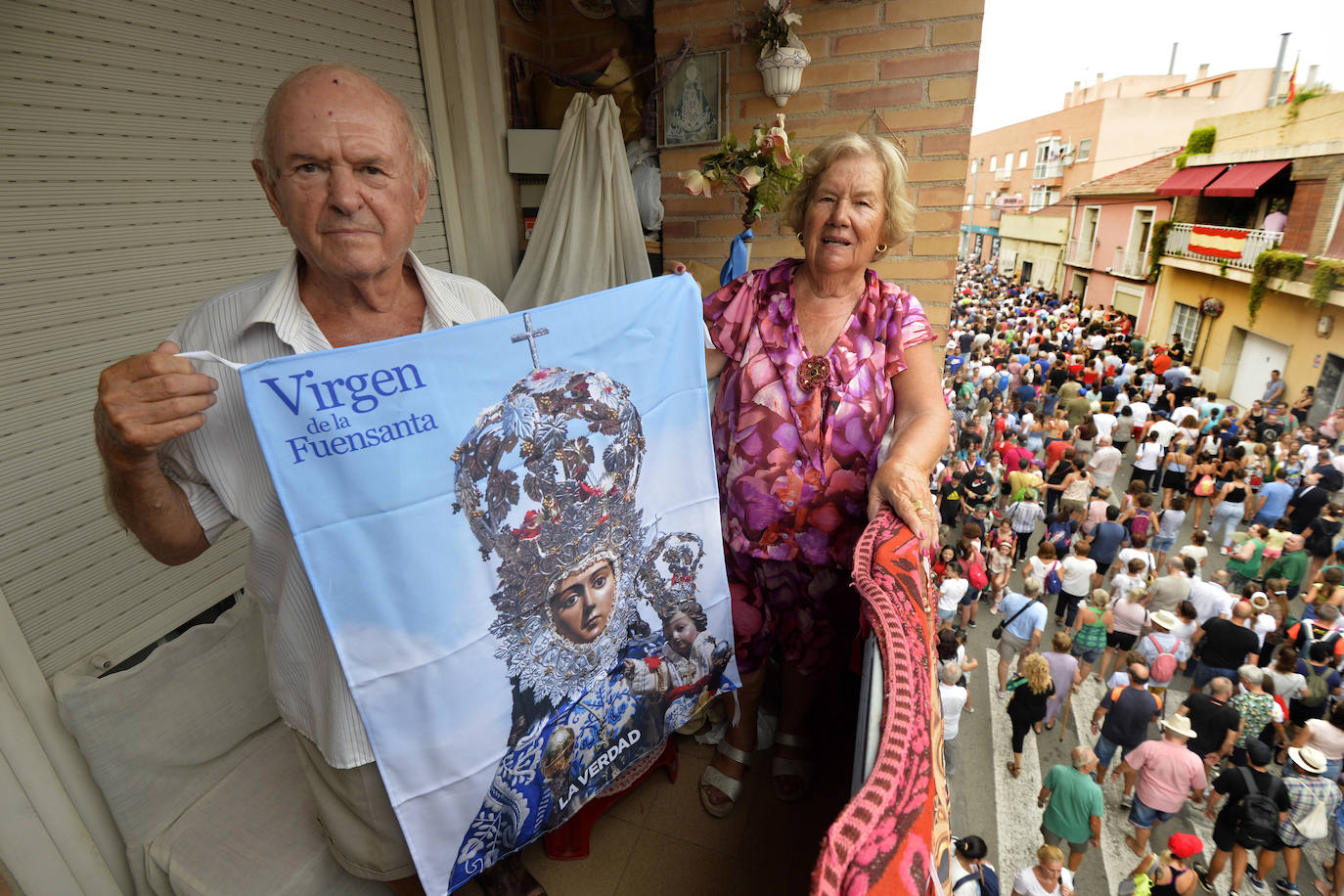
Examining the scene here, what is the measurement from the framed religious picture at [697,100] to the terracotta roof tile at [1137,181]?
21.9 meters

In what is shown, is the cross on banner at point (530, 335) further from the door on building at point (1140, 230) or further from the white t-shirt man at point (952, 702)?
the door on building at point (1140, 230)

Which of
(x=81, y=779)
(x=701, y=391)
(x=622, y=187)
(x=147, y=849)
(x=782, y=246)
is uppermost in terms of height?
(x=622, y=187)

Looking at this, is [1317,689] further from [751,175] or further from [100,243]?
[100,243]

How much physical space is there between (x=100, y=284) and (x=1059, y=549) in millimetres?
8163

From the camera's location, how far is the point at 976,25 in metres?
3.37

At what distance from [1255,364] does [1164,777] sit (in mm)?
16247

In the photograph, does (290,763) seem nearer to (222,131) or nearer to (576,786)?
(576,786)

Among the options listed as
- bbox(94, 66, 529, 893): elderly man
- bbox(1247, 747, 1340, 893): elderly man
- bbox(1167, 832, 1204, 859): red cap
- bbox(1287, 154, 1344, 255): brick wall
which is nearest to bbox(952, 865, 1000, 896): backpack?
bbox(1167, 832, 1204, 859): red cap

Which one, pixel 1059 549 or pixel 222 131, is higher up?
pixel 222 131

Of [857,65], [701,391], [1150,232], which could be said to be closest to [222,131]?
[701,391]

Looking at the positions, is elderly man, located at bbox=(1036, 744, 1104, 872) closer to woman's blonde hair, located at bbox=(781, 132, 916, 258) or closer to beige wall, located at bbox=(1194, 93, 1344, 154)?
woman's blonde hair, located at bbox=(781, 132, 916, 258)

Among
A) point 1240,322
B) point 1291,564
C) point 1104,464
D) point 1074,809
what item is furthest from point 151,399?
point 1240,322

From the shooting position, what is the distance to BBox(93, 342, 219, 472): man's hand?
1.05m

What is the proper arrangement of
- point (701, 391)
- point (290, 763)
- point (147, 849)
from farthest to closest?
point (290, 763), point (147, 849), point (701, 391)
